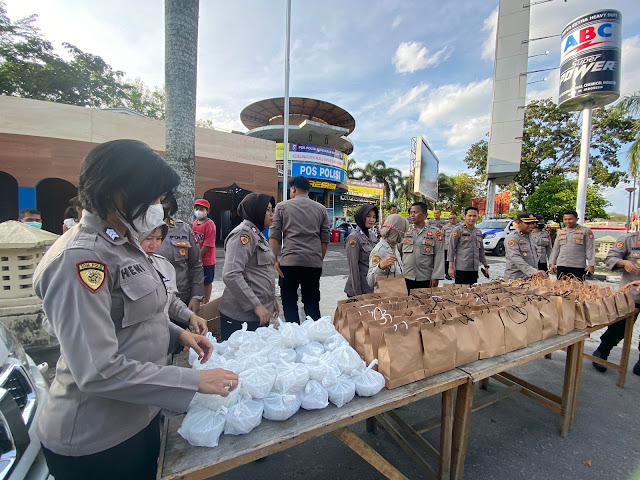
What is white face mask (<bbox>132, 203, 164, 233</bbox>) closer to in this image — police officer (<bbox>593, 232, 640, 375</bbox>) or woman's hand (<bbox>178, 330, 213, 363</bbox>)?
woman's hand (<bbox>178, 330, 213, 363</bbox>)

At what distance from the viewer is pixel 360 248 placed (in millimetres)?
3395

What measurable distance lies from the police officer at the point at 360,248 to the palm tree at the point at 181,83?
1.99 meters

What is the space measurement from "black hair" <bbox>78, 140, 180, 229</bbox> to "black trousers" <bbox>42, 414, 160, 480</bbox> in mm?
729

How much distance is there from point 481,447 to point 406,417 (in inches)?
22.4

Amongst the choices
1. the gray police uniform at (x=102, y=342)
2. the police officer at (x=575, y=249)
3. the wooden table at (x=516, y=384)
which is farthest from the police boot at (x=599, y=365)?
the gray police uniform at (x=102, y=342)

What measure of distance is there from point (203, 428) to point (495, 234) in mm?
14188

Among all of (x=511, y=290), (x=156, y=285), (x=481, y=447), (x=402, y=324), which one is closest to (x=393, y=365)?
(x=402, y=324)

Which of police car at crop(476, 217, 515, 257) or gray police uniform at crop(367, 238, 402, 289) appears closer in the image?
gray police uniform at crop(367, 238, 402, 289)

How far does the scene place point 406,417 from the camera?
251 centimetres

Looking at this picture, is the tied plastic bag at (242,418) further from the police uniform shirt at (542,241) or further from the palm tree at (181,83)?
the police uniform shirt at (542,241)

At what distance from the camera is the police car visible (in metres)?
12.7

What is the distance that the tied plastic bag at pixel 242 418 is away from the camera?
1.07 m

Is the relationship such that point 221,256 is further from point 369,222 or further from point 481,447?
point 481,447

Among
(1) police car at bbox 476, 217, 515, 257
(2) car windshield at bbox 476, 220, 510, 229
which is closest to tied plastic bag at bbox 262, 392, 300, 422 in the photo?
(1) police car at bbox 476, 217, 515, 257
